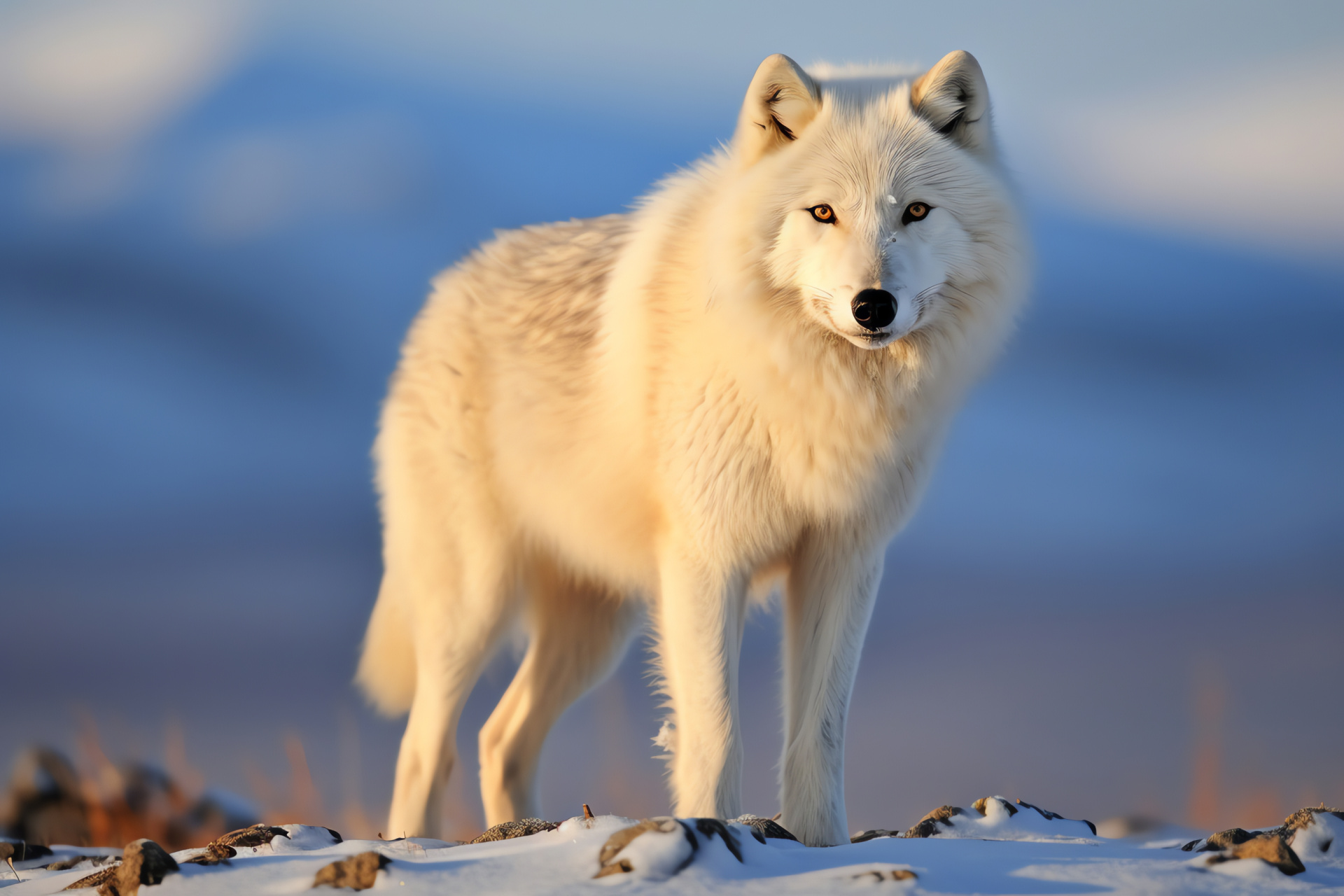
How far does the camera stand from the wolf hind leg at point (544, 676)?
462cm

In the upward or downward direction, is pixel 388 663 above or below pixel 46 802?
above

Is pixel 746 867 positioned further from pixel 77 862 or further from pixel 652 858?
pixel 77 862

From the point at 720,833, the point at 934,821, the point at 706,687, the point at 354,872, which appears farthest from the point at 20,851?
the point at 934,821

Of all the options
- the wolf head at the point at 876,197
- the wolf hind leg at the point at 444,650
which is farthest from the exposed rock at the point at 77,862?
the wolf head at the point at 876,197

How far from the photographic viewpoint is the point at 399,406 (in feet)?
15.2

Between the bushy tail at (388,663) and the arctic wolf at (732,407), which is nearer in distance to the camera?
the arctic wolf at (732,407)

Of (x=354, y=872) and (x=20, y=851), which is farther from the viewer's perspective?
(x=20, y=851)

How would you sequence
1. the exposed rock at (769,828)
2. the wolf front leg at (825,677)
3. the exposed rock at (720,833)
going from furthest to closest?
the wolf front leg at (825,677) < the exposed rock at (769,828) < the exposed rock at (720,833)

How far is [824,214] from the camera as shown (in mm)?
3105

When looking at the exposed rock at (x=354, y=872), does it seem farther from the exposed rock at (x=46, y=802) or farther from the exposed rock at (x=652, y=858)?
the exposed rock at (x=46, y=802)

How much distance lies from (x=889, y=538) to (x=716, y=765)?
0.94 meters

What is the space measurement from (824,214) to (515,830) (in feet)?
6.53

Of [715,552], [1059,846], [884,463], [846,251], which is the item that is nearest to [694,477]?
[715,552]

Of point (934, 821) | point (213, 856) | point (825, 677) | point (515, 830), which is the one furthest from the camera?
point (825, 677)
